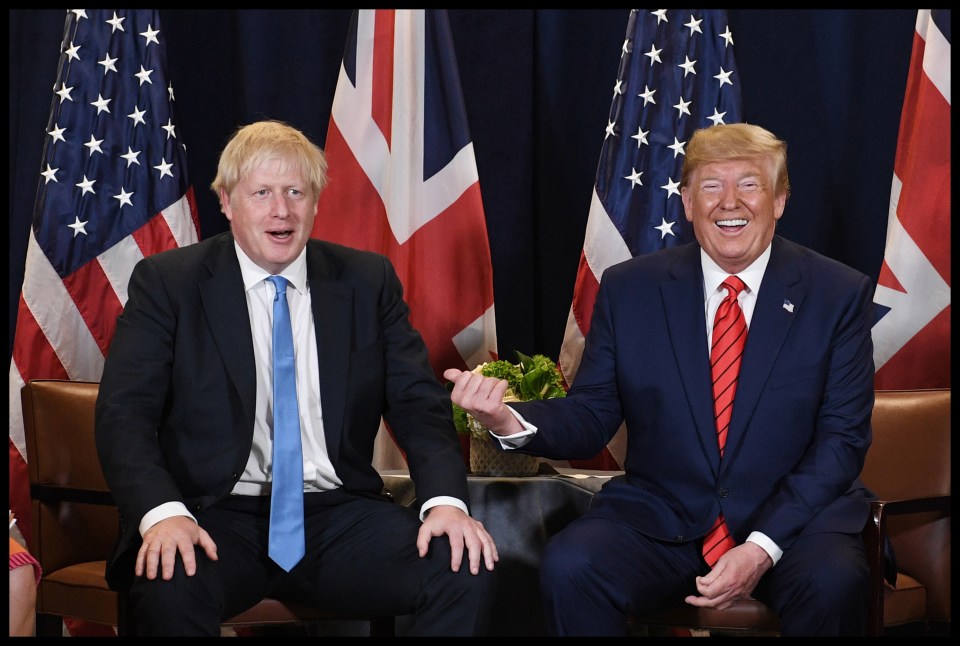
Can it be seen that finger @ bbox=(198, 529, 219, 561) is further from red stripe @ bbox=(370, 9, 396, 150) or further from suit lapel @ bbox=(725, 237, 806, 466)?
red stripe @ bbox=(370, 9, 396, 150)

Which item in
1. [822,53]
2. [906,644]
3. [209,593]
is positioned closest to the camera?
[906,644]

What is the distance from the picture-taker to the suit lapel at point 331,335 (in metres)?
2.96

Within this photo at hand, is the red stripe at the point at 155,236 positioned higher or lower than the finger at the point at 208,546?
higher

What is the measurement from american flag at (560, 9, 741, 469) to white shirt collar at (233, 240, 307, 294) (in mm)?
1449

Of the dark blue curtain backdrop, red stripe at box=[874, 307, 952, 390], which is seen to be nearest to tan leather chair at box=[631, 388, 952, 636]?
red stripe at box=[874, 307, 952, 390]

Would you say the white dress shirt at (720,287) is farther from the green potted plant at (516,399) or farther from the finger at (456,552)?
the finger at (456,552)

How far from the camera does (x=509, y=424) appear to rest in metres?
2.84

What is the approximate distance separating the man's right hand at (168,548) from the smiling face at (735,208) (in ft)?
5.29

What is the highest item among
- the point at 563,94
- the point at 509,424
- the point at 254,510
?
the point at 563,94

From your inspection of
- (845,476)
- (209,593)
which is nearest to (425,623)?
(209,593)

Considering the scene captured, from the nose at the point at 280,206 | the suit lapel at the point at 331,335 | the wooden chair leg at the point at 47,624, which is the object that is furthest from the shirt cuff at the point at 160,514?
the wooden chair leg at the point at 47,624

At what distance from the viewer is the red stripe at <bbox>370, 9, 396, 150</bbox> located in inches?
170

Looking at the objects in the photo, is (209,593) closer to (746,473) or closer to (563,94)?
(746,473)

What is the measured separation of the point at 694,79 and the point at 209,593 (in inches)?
106
